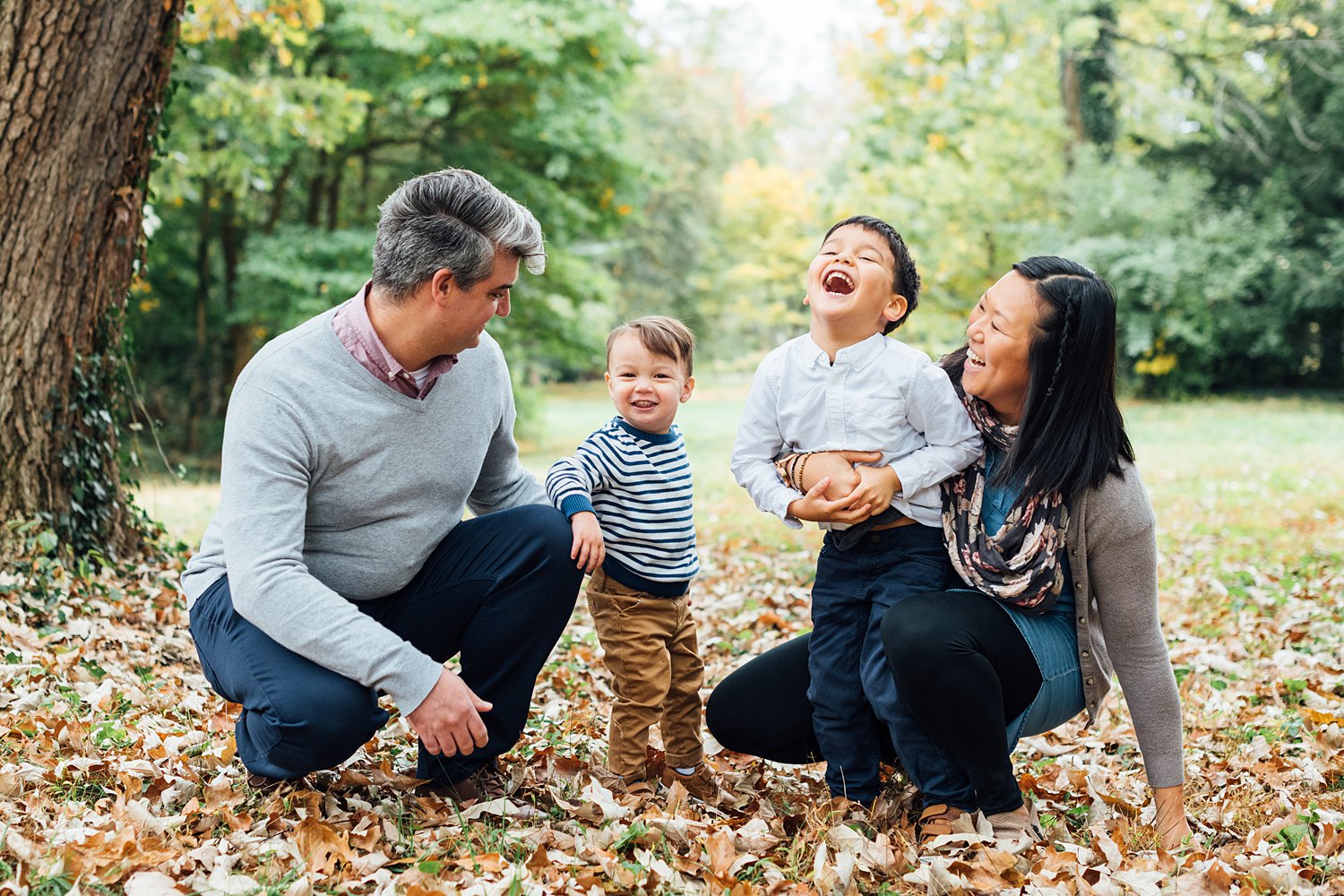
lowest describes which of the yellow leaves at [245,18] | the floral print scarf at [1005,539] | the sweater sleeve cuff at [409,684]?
the sweater sleeve cuff at [409,684]

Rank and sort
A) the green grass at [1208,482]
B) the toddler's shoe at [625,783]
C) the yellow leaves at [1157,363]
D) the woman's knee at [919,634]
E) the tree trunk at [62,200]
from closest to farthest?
the woman's knee at [919,634], the toddler's shoe at [625,783], the tree trunk at [62,200], the green grass at [1208,482], the yellow leaves at [1157,363]

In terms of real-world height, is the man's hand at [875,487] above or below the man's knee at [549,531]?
above

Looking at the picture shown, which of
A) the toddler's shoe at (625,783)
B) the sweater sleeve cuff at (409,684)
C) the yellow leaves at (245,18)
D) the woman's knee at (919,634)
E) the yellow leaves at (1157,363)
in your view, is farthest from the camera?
the yellow leaves at (1157,363)

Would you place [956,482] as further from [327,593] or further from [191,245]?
[191,245]

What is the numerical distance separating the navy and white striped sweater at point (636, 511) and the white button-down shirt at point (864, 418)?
0.25 m

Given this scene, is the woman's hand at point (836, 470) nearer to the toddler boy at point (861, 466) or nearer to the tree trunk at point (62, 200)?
the toddler boy at point (861, 466)

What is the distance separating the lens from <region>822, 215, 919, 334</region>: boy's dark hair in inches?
121

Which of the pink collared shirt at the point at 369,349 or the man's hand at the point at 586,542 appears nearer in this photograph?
the pink collared shirt at the point at 369,349

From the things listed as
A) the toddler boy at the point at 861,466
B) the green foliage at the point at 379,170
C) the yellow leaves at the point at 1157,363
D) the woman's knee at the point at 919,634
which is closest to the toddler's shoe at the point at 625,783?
the toddler boy at the point at 861,466

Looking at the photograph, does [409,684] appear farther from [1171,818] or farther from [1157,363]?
[1157,363]

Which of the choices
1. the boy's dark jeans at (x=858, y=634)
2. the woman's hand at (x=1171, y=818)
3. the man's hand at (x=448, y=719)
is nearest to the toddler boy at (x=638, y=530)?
the boy's dark jeans at (x=858, y=634)

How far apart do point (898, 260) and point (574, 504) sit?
3.73 ft

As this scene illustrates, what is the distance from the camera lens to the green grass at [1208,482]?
817 centimetres

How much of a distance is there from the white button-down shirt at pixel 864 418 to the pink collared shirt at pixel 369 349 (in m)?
0.91
